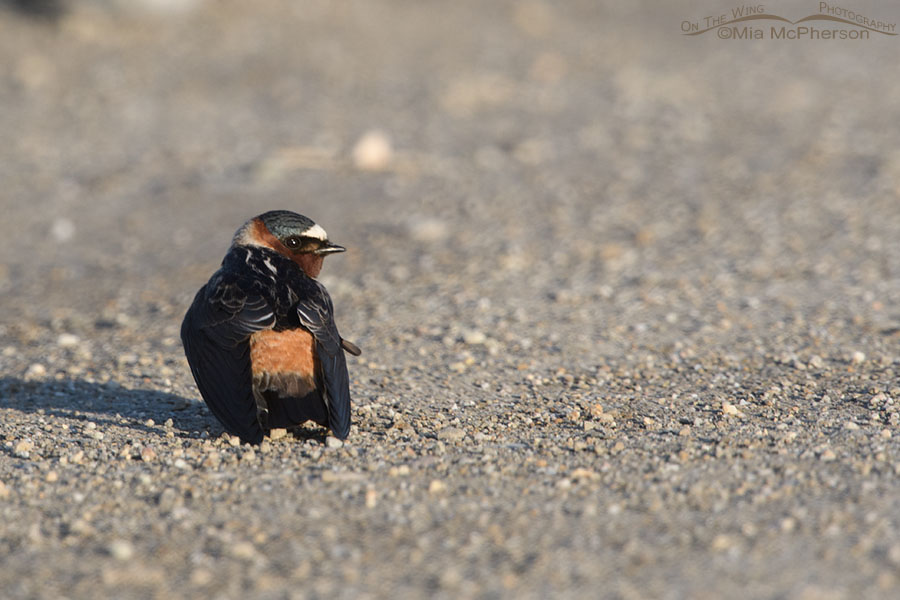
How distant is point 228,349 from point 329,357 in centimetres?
45

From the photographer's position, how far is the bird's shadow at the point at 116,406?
5020 mm

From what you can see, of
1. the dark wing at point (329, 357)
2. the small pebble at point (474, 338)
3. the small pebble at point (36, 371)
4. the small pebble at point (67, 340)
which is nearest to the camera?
the dark wing at point (329, 357)

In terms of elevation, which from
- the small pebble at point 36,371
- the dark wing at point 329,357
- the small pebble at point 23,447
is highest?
the dark wing at point 329,357

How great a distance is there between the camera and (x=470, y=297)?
7379mm

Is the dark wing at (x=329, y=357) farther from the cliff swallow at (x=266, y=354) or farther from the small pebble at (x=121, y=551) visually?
the small pebble at (x=121, y=551)

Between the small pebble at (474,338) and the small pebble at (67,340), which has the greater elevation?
the small pebble at (474,338)

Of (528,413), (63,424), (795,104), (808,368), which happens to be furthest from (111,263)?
(795,104)

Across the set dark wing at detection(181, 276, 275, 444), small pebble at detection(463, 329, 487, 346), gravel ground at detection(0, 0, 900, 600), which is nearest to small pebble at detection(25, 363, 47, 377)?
gravel ground at detection(0, 0, 900, 600)

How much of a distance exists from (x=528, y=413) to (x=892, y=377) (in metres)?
1.89

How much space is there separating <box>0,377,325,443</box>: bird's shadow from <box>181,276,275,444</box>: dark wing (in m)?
0.27

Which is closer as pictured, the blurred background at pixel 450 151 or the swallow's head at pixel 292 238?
the swallow's head at pixel 292 238

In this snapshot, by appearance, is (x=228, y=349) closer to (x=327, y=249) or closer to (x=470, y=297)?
(x=327, y=249)

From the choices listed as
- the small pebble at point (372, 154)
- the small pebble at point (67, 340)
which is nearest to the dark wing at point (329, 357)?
the small pebble at point (67, 340)

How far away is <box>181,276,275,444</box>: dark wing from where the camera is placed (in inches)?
179
